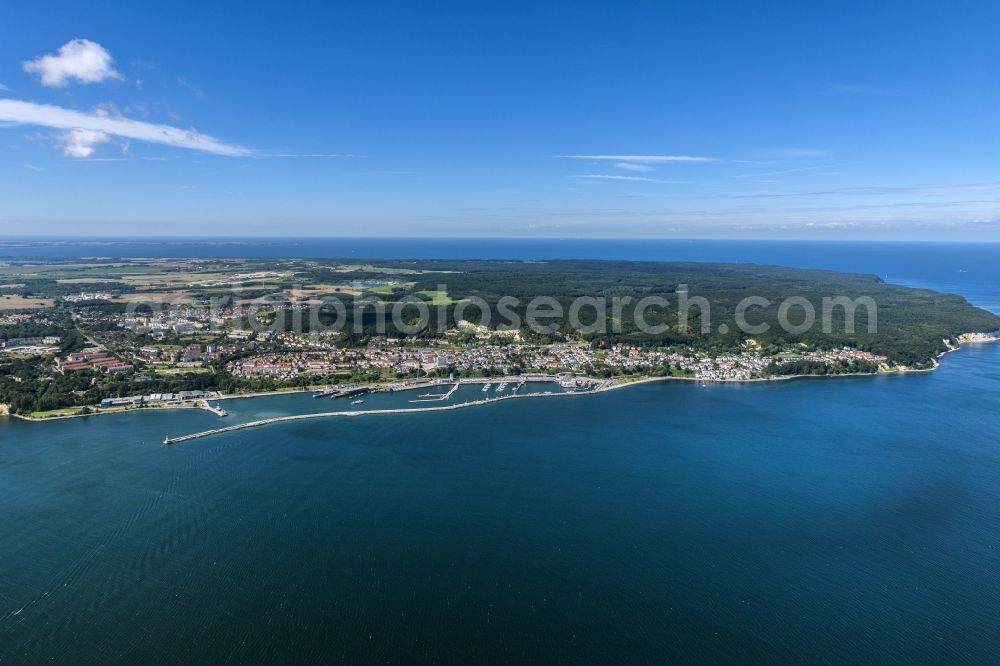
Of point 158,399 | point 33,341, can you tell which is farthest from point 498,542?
point 33,341

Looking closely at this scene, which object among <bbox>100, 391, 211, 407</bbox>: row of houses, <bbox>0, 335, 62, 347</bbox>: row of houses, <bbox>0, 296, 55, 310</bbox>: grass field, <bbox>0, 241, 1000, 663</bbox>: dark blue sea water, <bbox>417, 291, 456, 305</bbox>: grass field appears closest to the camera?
<bbox>0, 241, 1000, 663</bbox>: dark blue sea water

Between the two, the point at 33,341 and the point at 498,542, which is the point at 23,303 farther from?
the point at 498,542

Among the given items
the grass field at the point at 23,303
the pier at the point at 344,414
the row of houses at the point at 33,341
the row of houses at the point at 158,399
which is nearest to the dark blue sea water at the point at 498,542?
the pier at the point at 344,414

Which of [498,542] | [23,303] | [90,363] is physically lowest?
[498,542]

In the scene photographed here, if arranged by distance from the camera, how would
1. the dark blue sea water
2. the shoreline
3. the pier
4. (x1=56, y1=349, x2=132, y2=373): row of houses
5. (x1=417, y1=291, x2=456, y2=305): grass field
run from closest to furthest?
the dark blue sea water
the pier
the shoreline
(x1=56, y1=349, x2=132, y2=373): row of houses
(x1=417, y1=291, x2=456, y2=305): grass field

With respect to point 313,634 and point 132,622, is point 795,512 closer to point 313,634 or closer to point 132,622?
point 313,634

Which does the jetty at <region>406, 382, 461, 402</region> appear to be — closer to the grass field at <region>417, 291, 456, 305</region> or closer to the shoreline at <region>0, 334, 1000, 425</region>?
the shoreline at <region>0, 334, 1000, 425</region>

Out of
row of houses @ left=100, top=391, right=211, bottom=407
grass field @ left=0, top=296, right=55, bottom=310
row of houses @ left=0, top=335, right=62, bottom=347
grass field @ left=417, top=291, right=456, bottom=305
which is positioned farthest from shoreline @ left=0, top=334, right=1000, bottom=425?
grass field @ left=0, top=296, right=55, bottom=310

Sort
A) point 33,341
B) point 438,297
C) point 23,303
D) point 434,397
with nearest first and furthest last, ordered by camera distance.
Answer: point 434,397, point 33,341, point 23,303, point 438,297

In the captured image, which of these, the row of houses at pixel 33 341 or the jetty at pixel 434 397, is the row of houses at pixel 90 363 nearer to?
the row of houses at pixel 33 341
